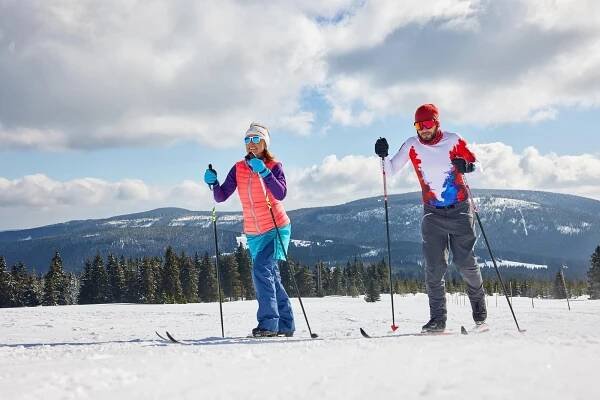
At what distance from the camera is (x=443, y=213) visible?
5.92m

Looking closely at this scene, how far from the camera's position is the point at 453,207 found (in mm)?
5906

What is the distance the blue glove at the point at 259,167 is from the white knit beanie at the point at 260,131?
681 mm

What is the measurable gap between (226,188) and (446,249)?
3.08m

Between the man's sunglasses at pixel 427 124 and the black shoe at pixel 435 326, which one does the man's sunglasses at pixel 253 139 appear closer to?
the man's sunglasses at pixel 427 124

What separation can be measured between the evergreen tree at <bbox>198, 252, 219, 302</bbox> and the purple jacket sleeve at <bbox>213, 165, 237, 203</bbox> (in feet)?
189

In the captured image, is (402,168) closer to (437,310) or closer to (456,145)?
(456,145)

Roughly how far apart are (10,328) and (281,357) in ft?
22.0

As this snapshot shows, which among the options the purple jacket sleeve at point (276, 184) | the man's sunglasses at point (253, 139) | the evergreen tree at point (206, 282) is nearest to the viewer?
the purple jacket sleeve at point (276, 184)

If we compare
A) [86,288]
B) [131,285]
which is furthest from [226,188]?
[86,288]

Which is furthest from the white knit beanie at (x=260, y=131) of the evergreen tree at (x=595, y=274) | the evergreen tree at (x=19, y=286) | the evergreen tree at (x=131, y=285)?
the evergreen tree at (x=595, y=274)

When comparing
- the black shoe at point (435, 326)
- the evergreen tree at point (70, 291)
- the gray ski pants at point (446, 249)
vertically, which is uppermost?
the gray ski pants at point (446, 249)

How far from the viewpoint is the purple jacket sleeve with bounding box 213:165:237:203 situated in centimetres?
690

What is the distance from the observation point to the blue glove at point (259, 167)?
19.7 feet

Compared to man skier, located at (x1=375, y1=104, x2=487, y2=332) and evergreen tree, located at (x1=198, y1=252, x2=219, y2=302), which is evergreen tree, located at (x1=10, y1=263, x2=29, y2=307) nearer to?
evergreen tree, located at (x1=198, y1=252, x2=219, y2=302)
